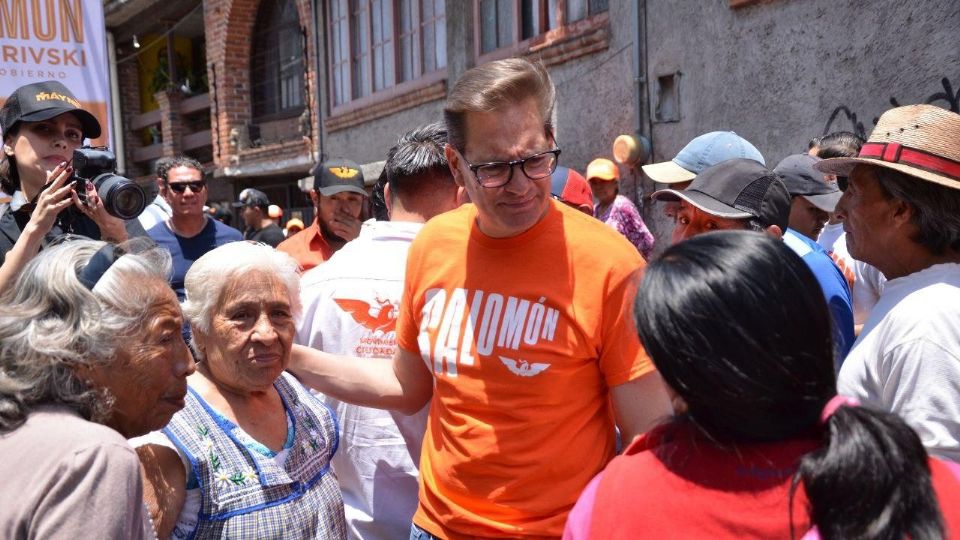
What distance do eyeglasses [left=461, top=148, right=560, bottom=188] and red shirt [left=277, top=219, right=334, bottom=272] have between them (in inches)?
91.3

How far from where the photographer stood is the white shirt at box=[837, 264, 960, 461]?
1572mm

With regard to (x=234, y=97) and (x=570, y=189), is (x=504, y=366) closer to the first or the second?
(x=570, y=189)

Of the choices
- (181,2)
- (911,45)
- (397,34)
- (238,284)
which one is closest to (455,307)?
(238,284)

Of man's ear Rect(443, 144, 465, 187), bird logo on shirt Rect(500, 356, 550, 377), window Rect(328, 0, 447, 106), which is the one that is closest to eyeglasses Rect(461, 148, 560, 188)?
man's ear Rect(443, 144, 465, 187)

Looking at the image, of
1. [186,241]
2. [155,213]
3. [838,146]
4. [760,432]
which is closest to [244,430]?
[760,432]

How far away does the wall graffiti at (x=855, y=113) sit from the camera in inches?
159

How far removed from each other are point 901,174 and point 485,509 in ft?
3.97

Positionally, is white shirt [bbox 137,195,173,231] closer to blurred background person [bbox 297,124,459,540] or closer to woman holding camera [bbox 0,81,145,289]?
woman holding camera [bbox 0,81,145,289]

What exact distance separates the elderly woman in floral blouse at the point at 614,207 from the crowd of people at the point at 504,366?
123 inches

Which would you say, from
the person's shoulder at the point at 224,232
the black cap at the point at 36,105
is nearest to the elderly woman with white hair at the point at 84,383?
the black cap at the point at 36,105

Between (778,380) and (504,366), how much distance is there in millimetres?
768

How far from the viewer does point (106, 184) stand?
8.50 ft

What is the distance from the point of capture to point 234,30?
12055 mm

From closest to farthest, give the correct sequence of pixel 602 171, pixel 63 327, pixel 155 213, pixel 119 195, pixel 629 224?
1. pixel 63 327
2. pixel 119 195
3. pixel 155 213
4. pixel 629 224
5. pixel 602 171
